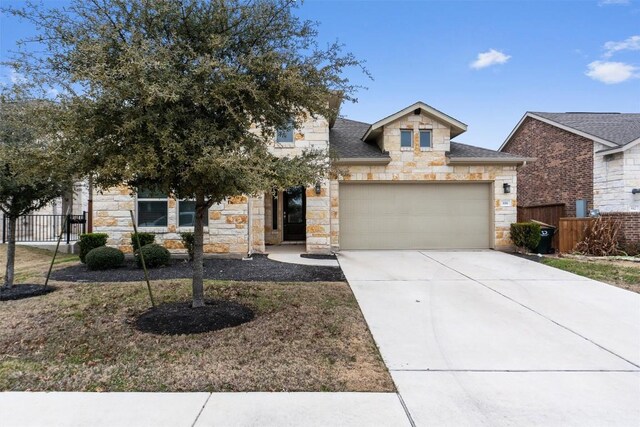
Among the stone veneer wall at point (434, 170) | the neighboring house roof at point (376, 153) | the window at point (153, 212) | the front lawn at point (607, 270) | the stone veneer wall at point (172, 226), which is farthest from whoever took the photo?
the stone veneer wall at point (434, 170)

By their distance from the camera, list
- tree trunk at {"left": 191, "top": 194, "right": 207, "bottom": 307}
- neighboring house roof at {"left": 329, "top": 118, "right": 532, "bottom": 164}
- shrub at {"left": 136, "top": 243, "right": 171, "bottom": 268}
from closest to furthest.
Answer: tree trunk at {"left": 191, "top": 194, "right": 207, "bottom": 307} < shrub at {"left": 136, "top": 243, "right": 171, "bottom": 268} < neighboring house roof at {"left": 329, "top": 118, "right": 532, "bottom": 164}

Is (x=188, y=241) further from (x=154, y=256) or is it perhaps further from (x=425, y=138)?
(x=425, y=138)

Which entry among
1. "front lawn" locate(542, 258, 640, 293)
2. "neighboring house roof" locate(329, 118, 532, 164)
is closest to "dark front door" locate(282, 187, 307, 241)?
"neighboring house roof" locate(329, 118, 532, 164)

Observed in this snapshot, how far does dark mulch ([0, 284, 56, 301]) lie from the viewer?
6883 mm

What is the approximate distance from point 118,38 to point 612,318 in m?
7.81

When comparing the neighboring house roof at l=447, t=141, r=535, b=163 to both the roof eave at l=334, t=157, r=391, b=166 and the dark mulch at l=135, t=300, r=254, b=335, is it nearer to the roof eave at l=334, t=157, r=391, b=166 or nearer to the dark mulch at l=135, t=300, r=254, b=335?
the roof eave at l=334, t=157, r=391, b=166

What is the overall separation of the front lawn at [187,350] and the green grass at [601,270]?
6253 millimetres

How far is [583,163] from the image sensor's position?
14930 millimetres

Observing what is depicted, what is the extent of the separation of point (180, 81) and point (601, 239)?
43.2ft

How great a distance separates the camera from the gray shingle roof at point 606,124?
14.1 metres

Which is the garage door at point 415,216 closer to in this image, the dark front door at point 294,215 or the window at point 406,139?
the window at point 406,139

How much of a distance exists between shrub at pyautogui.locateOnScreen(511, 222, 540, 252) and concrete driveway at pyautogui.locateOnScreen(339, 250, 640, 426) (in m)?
3.73

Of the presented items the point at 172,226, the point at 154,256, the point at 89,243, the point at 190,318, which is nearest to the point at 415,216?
the point at 172,226

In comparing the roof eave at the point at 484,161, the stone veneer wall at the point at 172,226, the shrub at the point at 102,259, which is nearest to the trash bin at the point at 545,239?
the roof eave at the point at 484,161
